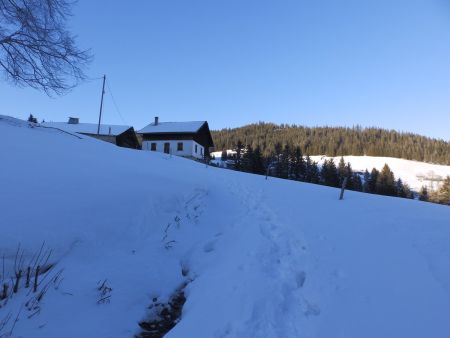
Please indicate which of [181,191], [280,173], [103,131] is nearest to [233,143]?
[280,173]

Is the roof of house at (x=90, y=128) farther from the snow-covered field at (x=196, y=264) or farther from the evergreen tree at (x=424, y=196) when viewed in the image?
the evergreen tree at (x=424, y=196)

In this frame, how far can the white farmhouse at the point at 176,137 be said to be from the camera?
47406mm

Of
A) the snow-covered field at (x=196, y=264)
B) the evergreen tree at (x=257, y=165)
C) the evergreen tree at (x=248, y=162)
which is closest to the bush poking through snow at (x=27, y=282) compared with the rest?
the snow-covered field at (x=196, y=264)

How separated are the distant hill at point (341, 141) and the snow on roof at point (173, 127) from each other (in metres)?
80.2

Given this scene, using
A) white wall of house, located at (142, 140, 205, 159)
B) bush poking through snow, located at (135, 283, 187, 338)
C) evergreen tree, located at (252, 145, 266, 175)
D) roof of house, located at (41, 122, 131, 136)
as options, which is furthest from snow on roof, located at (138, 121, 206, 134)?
bush poking through snow, located at (135, 283, 187, 338)

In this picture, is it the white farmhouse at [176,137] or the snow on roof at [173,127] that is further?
the snow on roof at [173,127]

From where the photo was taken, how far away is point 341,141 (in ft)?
516

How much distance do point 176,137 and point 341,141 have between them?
420 ft

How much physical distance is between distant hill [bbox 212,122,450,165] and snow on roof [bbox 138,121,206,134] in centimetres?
8015

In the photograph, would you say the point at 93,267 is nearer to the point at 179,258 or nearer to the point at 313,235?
the point at 179,258

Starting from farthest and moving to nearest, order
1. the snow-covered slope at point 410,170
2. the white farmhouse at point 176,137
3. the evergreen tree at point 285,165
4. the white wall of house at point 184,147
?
1. the snow-covered slope at point 410,170
2. the evergreen tree at point 285,165
3. the white farmhouse at point 176,137
4. the white wall of house at point 184,147

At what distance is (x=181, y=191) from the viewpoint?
814 cm

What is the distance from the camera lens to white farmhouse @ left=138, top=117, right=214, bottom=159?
47.4 meters

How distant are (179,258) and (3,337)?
2818 millimetres
